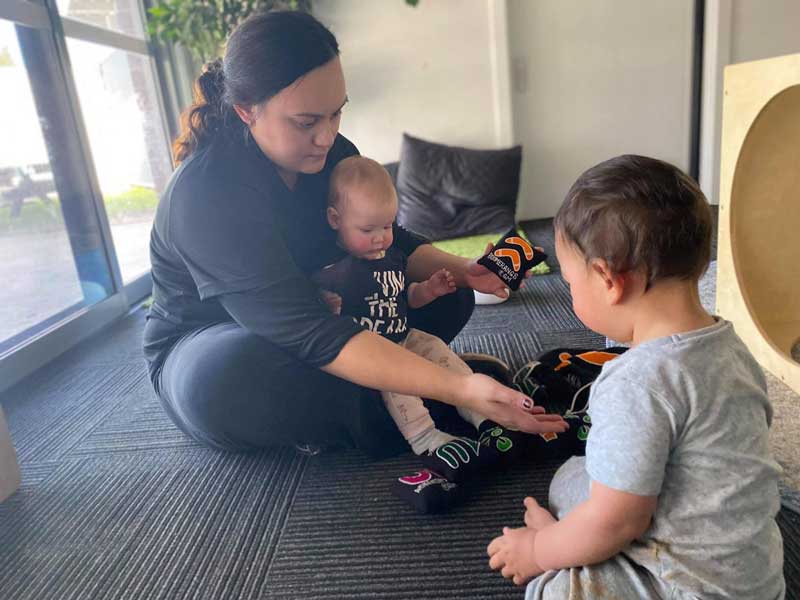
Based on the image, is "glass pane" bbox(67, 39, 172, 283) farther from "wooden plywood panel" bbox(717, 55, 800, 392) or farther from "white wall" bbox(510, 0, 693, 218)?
"wooden plywood panel" bbox(717, 55, 800, 392)

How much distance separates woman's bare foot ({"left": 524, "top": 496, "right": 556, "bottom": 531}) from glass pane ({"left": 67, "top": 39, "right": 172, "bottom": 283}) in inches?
91.1

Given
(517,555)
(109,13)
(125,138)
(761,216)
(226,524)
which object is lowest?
(226,524)

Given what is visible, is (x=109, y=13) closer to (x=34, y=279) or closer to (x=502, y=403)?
(x=34, y=279)

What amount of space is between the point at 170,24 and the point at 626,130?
7.94 feet

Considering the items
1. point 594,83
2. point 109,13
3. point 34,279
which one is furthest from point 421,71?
point 34,279

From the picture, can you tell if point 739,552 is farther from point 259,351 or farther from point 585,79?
point 585,79

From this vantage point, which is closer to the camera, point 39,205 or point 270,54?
point 270,54

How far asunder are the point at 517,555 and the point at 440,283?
0.64 metres

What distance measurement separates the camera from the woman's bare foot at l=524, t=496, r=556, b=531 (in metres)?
0.77

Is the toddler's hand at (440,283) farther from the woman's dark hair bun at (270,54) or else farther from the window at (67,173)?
the window at (67,173)

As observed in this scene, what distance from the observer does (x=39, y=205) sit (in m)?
2.14

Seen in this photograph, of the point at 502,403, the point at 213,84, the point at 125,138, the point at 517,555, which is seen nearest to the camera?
the point at 517,555

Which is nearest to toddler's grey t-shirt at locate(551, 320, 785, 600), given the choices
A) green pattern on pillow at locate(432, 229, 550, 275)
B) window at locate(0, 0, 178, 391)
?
window at locate(0, 0, 178, 391)

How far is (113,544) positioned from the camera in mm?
1020
